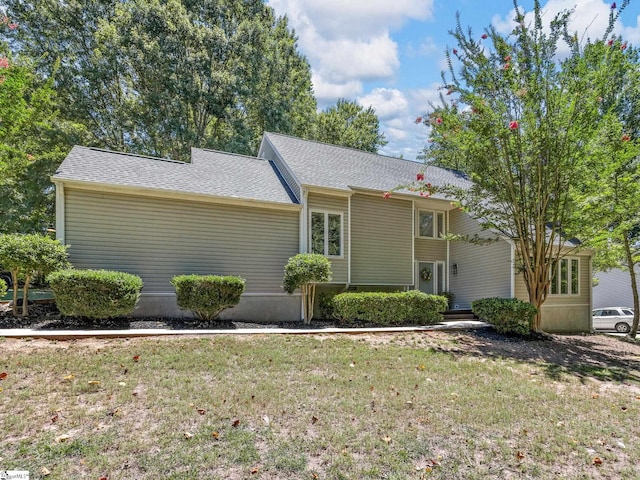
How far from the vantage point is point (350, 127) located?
99.2ft

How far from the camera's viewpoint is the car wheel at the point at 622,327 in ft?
61.3

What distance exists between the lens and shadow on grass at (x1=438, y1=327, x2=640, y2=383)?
727cm

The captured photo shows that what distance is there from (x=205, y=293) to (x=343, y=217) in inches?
206

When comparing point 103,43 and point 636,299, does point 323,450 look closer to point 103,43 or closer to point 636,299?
point 636,299

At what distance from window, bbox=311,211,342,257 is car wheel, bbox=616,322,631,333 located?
16.4 m

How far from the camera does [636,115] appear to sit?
45.9 ft

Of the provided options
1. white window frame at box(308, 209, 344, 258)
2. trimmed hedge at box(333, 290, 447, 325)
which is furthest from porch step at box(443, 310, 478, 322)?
white window frame at box(308, 209, 344, 258)

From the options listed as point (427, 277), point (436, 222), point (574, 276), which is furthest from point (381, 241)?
point (574, 276)

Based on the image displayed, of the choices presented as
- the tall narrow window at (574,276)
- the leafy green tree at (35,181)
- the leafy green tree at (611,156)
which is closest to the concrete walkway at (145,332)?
the leafy green tree at (611,156)

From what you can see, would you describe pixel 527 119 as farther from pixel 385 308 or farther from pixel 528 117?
pixel 385 308

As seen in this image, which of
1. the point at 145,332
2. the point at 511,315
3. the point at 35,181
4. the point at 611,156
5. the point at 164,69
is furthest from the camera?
the point at 164,69

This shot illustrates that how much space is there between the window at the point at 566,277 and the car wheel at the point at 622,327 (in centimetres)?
690

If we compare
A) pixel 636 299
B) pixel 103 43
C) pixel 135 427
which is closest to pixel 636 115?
Answer: pixel 636 299

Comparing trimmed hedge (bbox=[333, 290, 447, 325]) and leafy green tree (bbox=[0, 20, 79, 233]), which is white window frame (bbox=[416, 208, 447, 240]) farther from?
leafy green tree (bbox=[0, 20, 79, 233])
